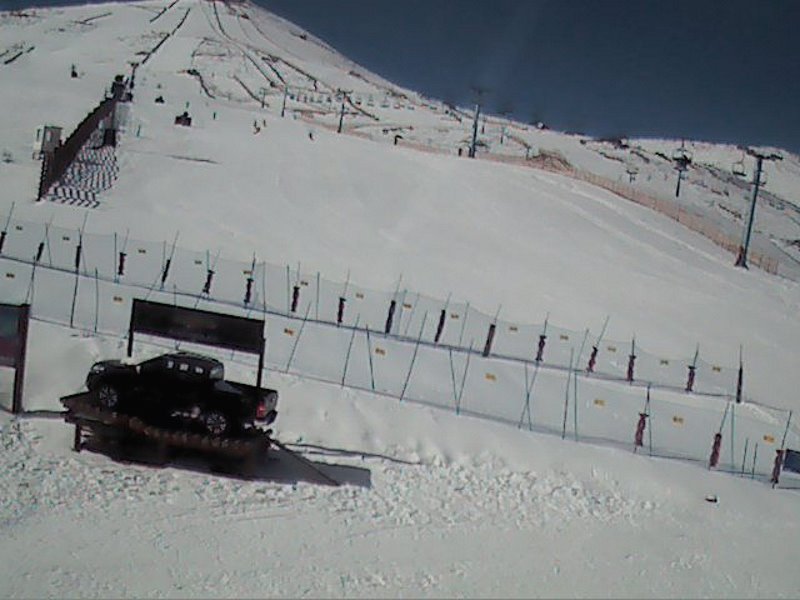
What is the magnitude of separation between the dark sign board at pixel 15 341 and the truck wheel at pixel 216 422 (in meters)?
2.86

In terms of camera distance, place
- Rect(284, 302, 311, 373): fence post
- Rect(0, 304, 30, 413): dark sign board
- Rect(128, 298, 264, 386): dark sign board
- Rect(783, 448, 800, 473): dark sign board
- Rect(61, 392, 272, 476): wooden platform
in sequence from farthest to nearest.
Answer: Rect(284, 302, 311, 373): fence post, Rect(783, 448, 800, 473): dark sign board, Rect(0, 304, 30, 413): dark sign board, Rect(128, 298, 264, 386): dark sign board, Rect(61, 392, 272, 476): wooden platform

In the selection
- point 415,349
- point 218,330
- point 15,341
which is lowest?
point 415,349

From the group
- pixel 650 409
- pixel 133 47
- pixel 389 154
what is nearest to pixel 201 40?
pixel 133 47

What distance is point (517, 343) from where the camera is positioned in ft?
62.5

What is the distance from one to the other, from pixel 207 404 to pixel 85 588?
11.2ft

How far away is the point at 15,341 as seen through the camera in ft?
36.7

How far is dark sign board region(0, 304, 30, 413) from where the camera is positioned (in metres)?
11.1

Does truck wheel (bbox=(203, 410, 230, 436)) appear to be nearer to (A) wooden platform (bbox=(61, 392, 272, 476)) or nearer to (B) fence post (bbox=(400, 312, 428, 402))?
(A) wooden platform (bbox=(61, 392, 272, 476))

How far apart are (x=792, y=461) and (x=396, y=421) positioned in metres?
5.91

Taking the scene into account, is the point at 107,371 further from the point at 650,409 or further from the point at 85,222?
the point at 85,222

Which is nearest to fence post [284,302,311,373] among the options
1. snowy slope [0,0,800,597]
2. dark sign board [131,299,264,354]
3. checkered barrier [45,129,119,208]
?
snowy slope [0,0,800,597]

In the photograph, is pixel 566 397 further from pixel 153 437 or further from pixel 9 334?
pixel 9 334

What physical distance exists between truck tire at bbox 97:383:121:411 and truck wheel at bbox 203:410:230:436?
4.03ft

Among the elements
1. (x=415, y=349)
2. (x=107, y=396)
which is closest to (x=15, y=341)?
(x=107, y=396)
